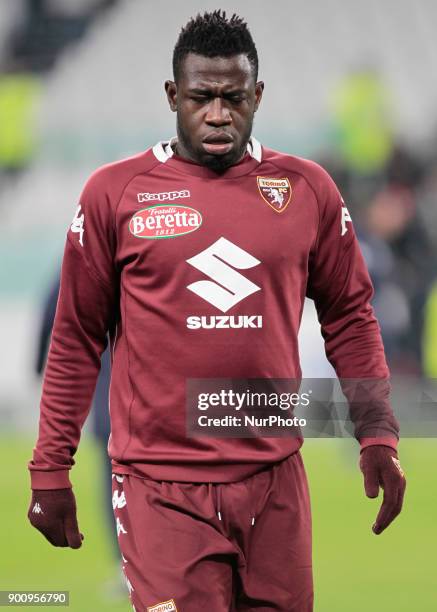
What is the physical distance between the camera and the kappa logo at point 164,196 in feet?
9.11

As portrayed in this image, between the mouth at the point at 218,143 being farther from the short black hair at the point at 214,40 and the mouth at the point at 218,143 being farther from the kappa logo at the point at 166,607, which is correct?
the kappa logo at the point at 166,607

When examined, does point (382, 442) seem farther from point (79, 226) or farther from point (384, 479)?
point (79, 226)

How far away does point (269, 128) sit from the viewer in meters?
12.2

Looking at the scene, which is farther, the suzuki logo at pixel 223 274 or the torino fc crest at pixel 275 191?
the torino fc crest at pixel 275 191

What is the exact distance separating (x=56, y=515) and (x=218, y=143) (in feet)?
2.94

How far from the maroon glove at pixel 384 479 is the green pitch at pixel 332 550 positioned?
6.67 feet

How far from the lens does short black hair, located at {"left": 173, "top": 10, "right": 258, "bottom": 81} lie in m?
2.75

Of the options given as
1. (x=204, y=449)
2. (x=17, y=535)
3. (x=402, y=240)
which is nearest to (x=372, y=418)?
(x=204, y=449)

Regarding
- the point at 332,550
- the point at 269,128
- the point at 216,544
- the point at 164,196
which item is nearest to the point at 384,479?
the point at 216,544

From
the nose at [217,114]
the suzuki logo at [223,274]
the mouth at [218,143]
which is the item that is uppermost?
the nose at [217,114]

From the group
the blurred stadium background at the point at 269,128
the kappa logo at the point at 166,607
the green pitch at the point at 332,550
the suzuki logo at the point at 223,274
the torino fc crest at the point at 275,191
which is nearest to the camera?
the kappa logo at the point at 166,607

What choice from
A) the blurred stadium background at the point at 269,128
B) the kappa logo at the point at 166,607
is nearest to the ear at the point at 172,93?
the kappa logo at the point at 166,607

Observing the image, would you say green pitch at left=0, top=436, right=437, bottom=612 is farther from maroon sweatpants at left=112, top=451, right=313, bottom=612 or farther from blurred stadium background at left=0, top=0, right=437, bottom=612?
maroon sweatpants at left=112, top=451, right=313, bottom=612

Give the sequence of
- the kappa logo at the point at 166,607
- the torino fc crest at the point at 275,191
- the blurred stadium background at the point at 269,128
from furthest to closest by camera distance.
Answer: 1. the blurred stadium background at the point at 269,128
2. the torino fc crest at the point at 275,191
3. the kappa logo at the point at 166,607
